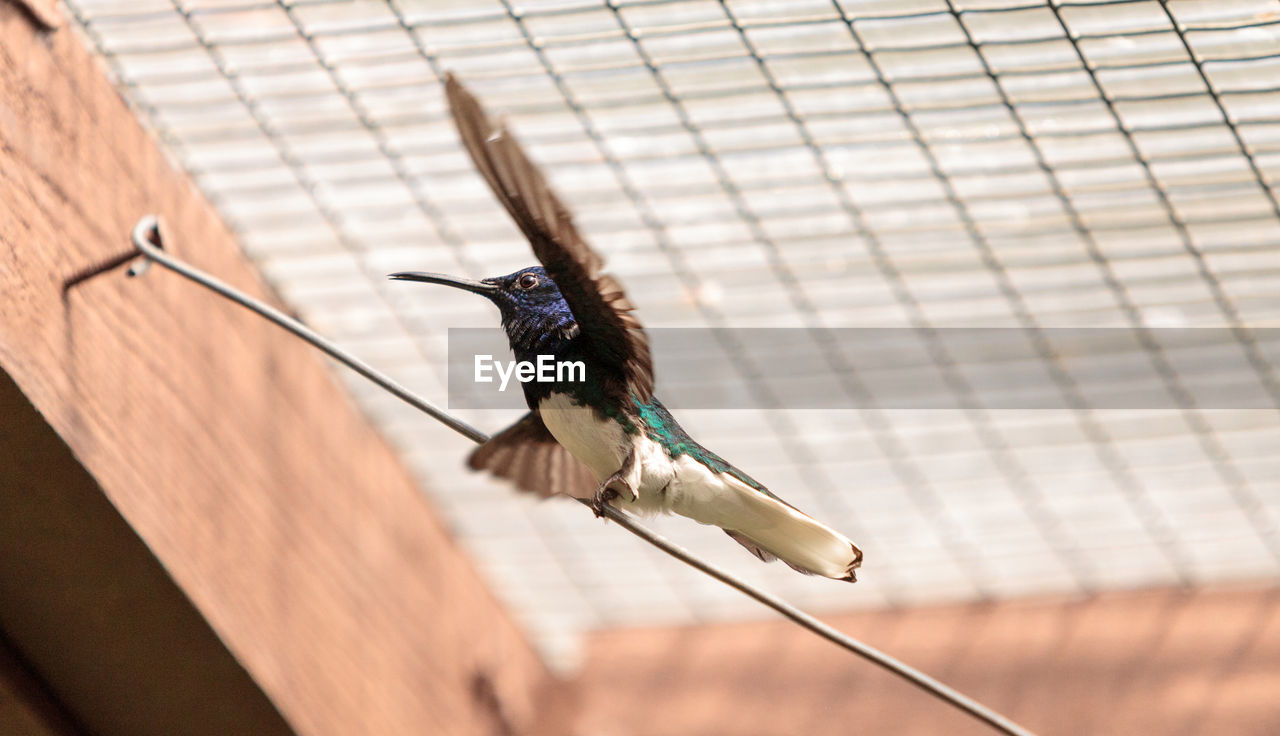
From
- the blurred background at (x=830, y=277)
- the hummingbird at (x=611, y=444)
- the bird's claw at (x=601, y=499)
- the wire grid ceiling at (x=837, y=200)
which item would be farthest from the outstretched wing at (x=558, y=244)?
the wire grid ceiling at (x=837, y=200)

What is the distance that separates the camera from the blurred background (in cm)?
145

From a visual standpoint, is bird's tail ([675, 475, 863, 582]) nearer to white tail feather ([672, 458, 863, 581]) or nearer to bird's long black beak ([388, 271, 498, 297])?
white tail feather ([672, 458, 863, 581])

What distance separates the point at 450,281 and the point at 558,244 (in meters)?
0.24

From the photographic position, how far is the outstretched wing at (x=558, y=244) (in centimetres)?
90

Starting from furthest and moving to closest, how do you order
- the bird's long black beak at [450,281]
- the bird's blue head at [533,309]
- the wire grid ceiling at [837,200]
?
1. the wire grid ceiling at [837,200]
2. the bird's blue head at [533,309]
3. the bird's long black beak at [450,281]

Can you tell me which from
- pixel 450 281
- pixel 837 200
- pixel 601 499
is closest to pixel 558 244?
pixel 450 281

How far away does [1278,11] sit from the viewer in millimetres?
1301

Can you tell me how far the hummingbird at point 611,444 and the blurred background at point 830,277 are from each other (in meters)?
0.23

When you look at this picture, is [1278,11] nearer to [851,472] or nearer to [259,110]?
[851,472]

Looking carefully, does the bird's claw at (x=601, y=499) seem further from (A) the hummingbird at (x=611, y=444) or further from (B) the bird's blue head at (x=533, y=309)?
(B) the bird's blue head at (x=533, y=309)

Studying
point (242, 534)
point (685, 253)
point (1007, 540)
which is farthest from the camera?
point (1007, 540)

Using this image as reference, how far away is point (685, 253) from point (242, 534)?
2.32 feet

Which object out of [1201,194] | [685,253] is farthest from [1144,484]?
[685,253]

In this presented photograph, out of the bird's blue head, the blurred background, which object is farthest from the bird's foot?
the blurred background
